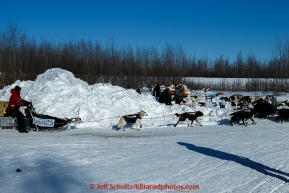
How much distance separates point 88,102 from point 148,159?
10.3 meters

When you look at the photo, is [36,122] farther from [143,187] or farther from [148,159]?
[143,187]

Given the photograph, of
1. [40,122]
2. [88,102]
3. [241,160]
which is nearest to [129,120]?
[40,122]

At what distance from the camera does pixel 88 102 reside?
1800cm

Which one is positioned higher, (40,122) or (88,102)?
(88,102)

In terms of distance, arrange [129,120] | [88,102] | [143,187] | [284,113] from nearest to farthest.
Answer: [143,187], [129,120], [284,113], [88,102]

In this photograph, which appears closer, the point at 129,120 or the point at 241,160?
the point at 241,160

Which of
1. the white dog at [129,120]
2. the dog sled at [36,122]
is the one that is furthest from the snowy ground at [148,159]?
the white dog at [129,120]

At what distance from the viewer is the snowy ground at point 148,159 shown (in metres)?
6.18

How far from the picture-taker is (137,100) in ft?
65.8

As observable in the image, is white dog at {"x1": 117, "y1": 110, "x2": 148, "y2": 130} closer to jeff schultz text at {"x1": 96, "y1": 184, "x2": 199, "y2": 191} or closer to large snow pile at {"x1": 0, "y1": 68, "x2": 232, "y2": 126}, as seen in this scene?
large snow pile at {"x1": 0, "y1": 68, "x2": 232, "y2": 126}

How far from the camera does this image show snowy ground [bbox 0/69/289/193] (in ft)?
20.3

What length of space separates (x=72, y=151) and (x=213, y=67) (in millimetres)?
59244

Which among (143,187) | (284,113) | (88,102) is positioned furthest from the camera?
(88,102)

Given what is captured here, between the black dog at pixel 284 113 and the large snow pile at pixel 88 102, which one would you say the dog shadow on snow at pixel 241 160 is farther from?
the black dog at pixel 284 113
